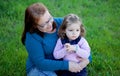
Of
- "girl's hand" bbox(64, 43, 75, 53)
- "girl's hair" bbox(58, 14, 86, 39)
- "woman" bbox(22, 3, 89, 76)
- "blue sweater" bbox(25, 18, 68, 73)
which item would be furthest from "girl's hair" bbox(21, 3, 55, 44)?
"girl's hand" bbox(64, 43, 75, 53)

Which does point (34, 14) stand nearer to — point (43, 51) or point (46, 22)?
point (46, 22)

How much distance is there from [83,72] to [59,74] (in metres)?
0.31

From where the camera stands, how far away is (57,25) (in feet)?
12.4

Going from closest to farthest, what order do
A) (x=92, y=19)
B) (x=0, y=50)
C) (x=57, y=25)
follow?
(x=57, y=25)
(x=0, y=50)
(x=92, y=19)

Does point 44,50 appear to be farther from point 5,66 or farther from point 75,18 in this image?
point 5,66

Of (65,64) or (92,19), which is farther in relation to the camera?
(92,19)

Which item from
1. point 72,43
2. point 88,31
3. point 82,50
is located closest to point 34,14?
point 72,43

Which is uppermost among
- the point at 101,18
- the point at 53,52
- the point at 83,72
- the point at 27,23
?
the point at 27,23

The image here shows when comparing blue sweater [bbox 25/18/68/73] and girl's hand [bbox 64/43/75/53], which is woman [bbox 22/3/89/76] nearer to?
blue sweater [bbox 25/18/68/73]

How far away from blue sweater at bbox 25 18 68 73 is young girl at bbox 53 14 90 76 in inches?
3.0

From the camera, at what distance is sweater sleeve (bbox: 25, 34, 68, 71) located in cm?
355

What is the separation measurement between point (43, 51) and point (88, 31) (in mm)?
2169

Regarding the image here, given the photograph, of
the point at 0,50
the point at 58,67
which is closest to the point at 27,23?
the point at 58,67

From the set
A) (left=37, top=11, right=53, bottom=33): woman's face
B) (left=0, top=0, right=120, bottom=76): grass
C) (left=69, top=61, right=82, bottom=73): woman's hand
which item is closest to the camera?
(left=37, top=11, right=53, bottom=33): woman's face
